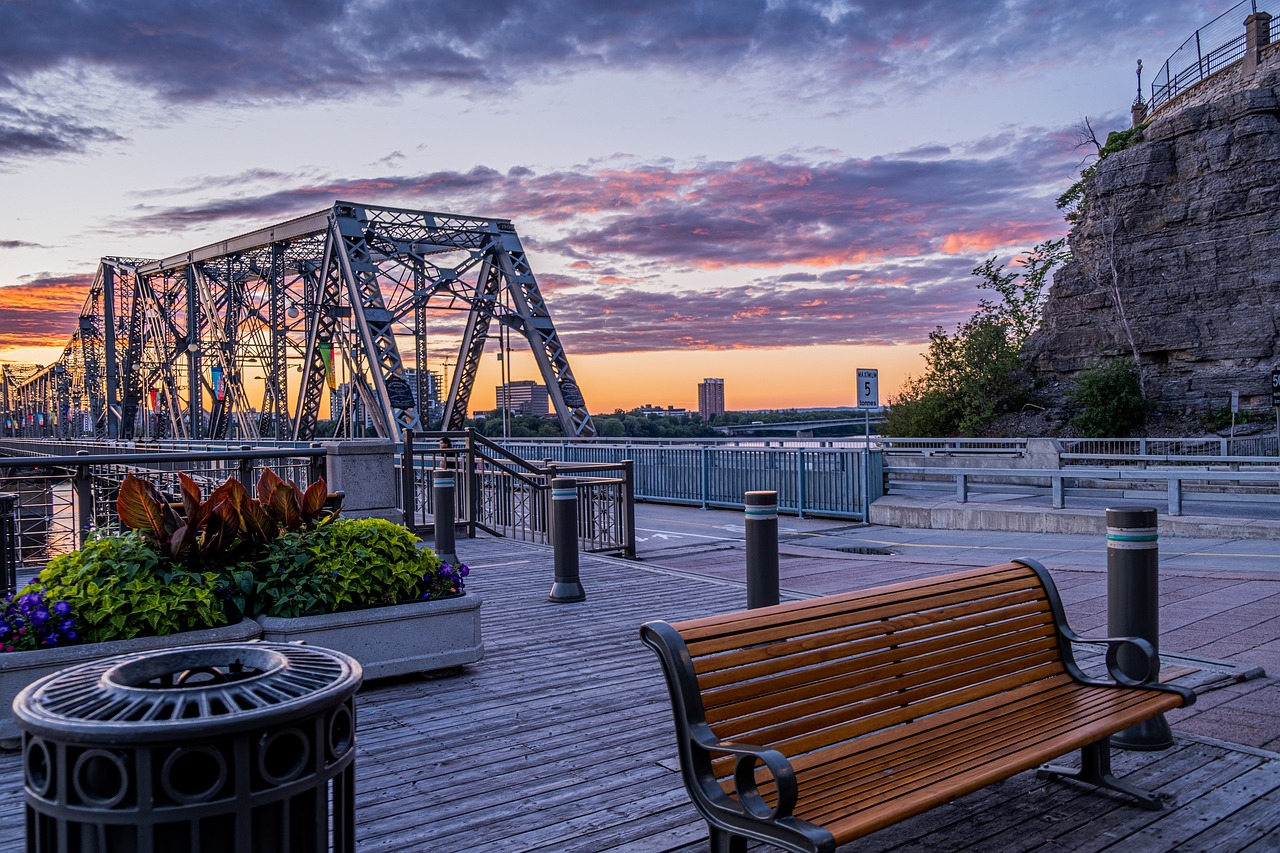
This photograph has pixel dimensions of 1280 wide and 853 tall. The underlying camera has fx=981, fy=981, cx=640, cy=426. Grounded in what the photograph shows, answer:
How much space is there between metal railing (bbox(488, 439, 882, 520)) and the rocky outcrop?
22074mm

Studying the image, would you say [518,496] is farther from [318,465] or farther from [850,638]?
[850,638]

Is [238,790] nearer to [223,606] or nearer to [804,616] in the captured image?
[804,616]

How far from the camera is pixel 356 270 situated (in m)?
37.0

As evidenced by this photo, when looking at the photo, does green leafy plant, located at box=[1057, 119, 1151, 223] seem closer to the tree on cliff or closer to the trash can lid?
the tree on cliff

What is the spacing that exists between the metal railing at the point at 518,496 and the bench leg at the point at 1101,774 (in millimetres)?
7889

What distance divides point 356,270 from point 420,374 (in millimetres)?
6351

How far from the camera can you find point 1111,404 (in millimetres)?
34500

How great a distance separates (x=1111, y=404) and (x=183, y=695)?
36629 millimetres

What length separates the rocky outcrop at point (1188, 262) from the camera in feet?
112

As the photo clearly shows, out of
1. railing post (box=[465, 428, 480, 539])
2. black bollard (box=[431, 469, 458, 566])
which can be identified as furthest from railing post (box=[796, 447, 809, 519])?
black bollard (box=[431, 469, 458, 566])

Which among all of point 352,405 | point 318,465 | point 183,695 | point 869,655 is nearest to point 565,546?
point 318,465

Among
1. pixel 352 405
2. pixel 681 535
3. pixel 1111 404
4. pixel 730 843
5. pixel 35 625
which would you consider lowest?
pixel 681 535

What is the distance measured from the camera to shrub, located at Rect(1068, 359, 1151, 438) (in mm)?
34625

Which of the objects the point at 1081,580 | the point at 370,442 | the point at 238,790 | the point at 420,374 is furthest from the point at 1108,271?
the point at 238,790
